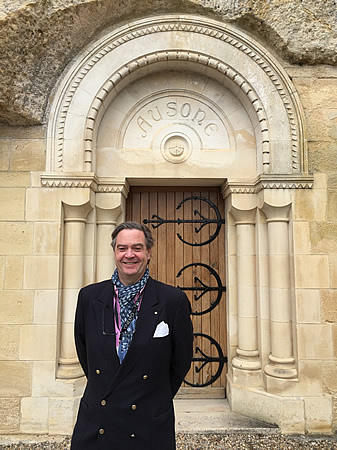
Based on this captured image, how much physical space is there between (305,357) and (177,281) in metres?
1.46

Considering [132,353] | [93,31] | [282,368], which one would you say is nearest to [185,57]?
[93,31]

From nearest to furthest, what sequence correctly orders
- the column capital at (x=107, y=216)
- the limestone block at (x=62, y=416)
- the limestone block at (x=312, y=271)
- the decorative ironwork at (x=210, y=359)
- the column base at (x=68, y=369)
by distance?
the limestone block at (x=62, y=416) → the column base at (x=68, y=369) → the limestone block at (x=312, y=271) → the column capital at (x=107, y=216) → the decorative ironwork at (x=210, y=359)

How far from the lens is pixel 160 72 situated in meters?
3.55

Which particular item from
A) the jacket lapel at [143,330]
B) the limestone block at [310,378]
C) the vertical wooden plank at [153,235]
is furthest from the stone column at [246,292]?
the jacket lapel at [143,330]

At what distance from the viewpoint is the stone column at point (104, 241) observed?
3379 millimetres

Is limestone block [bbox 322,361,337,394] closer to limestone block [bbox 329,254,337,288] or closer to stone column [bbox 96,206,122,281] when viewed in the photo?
limestone block [bbox 329,254,337,288]

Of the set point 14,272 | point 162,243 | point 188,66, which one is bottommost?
point 14,272

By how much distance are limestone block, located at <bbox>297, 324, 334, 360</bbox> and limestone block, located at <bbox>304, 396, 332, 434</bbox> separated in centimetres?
38

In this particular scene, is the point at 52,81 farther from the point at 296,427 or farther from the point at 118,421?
the point at 296,427

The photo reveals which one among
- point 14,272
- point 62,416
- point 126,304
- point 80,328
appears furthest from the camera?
point 14,272

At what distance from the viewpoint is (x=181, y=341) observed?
170 centimetres

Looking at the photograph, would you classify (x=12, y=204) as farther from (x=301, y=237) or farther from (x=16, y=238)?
(x=301, y=237)

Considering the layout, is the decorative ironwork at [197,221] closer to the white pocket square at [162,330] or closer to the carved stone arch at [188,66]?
the carved stone arch at [188,66]

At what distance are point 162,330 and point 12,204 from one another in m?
2.28
